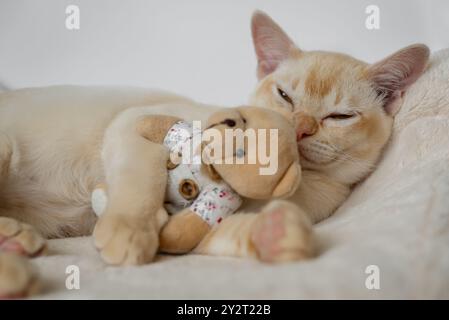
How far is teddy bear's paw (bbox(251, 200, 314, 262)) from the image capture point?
0.64 m

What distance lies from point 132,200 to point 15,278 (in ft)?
0.87

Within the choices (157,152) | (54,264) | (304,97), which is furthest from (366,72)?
(54,264)

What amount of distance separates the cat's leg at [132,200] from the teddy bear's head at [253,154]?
120mm

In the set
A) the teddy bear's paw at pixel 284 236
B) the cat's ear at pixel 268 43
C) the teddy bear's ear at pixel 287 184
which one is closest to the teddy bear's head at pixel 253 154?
the teddy bear's ear at pixel 287 184

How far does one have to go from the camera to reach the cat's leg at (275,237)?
0.64 meters

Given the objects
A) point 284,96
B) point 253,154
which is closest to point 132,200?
point 253,154

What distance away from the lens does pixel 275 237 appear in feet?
2.16

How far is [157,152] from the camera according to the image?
0.93 m

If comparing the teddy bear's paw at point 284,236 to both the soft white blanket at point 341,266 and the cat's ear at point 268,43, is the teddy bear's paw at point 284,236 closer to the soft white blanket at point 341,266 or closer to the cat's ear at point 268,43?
the soft white blanket at point 341,266

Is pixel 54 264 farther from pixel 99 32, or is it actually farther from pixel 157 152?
pixel 99 32

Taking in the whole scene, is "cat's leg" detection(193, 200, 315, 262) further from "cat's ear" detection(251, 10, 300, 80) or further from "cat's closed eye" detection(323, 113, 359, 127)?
"cat's ear" detection(251, 10, 300, 80)

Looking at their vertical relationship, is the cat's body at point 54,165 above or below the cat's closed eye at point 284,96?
below

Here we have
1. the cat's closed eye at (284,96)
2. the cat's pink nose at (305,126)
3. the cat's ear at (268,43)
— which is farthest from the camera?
the cat's ear at (268,43)

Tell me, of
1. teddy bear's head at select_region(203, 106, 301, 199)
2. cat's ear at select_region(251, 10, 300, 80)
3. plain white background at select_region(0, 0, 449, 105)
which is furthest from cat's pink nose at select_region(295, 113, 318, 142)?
plain white background at select_region(0, 0, 449, 105)
